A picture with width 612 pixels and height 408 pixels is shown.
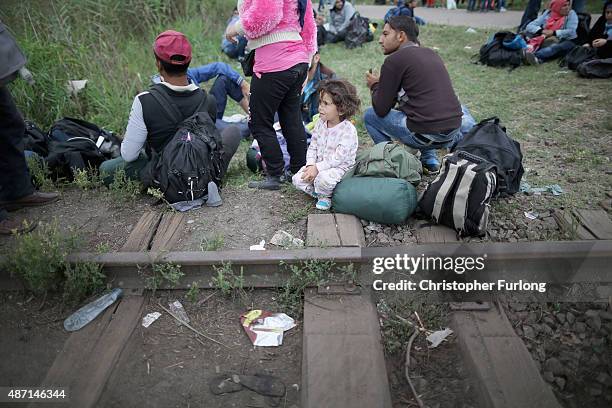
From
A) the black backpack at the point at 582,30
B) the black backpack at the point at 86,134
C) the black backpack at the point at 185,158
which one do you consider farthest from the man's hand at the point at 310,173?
the black backpack at the point at 582,30

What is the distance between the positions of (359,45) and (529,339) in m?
9.37

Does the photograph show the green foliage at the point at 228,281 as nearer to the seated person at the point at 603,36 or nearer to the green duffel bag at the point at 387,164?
the green duffel bag at the point at 387,164

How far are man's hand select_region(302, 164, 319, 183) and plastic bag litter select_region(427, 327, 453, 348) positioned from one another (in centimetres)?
161

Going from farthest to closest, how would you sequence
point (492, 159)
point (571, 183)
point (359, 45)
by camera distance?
point (359, 45)
point (571, 183)
point (492, 159)

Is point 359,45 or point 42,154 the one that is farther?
point 359,45

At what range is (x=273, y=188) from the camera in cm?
416

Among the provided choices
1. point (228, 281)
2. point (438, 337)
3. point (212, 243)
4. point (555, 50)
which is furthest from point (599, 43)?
point (228, 281)

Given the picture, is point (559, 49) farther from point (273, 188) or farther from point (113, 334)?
point (113, 334)

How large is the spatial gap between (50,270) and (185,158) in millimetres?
1274

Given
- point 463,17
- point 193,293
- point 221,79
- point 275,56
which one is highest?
point 275,56

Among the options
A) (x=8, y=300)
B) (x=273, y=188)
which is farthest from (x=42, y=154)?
(x=273, y=188)

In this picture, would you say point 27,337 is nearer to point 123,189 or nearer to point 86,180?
point 123,189

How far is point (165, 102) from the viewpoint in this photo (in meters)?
3.70

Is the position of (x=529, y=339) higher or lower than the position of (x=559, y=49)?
lower
